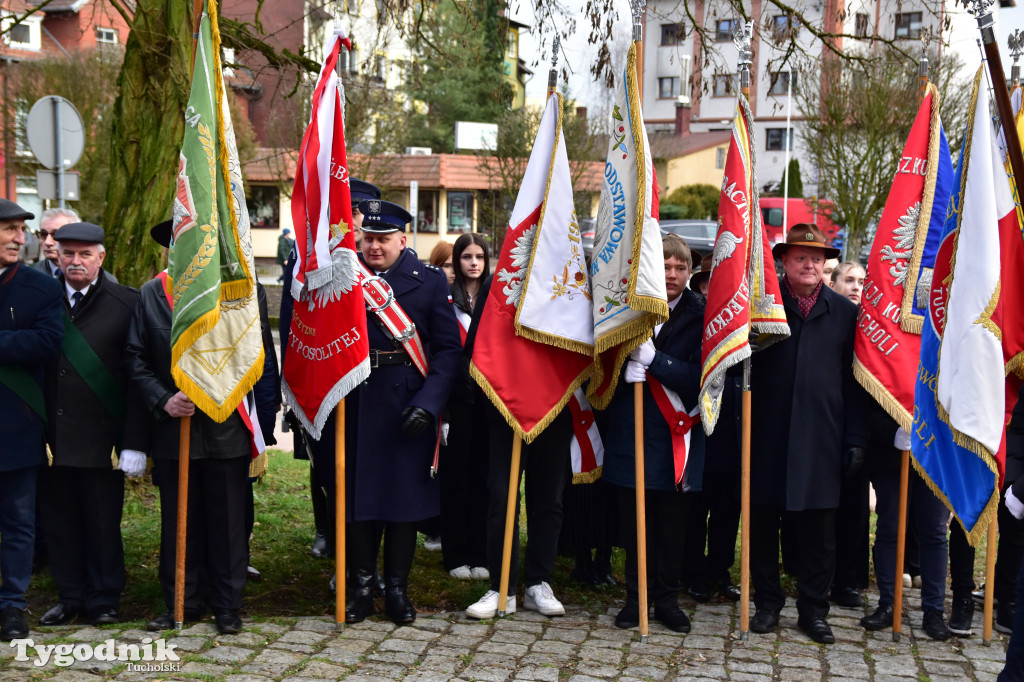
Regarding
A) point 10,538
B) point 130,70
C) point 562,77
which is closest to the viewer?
point 10,538

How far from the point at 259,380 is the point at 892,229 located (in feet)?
11.5

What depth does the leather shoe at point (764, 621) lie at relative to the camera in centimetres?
544

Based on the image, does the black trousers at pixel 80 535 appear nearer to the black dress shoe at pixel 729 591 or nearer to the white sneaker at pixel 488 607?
Result: the white sneaker at pixel 488 607

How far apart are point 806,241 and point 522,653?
261cm

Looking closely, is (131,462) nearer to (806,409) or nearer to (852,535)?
(806,409)

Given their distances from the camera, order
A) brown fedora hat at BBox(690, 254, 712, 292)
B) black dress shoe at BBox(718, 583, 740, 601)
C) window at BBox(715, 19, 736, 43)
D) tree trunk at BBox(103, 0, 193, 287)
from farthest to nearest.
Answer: window at BBox(715, 19, 736, 43)
tree trunk at BBox(103, 0, 193, 287)
brown fedora hat at BBox(690, 254, 712, 292)
black dress shoe at BBox(718, 583, 740, 601)

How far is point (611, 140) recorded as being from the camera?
18.1ft

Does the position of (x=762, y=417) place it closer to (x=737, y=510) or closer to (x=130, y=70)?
(x=737, y=510)

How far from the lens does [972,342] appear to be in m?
→ 4.67

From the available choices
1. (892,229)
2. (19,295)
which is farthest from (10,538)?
(892,229)

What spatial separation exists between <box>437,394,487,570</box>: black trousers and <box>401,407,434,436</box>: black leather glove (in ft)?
2.94

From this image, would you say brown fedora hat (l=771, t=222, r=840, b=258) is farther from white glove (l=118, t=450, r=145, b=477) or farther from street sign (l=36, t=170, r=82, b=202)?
street sign (l=36, t=170, r=82, b=202)

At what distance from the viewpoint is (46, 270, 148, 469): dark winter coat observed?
5219mm

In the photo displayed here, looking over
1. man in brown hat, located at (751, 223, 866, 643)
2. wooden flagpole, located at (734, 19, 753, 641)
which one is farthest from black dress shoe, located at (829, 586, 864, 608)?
wooden flagpole, located at (734, 19, 753, 641)
